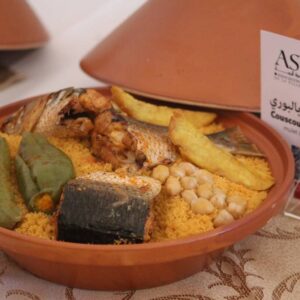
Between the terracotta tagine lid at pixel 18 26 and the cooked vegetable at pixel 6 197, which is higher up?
the terracotta tagine lid at pixel 18 26

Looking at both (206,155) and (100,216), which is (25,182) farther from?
(206,155)

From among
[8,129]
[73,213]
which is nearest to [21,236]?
[73,213]

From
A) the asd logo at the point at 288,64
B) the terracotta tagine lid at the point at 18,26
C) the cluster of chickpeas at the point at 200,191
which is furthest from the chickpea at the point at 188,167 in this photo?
the terracotta tagine lid at the point at 18,26

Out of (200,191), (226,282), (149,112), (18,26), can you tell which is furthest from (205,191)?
(18,26)

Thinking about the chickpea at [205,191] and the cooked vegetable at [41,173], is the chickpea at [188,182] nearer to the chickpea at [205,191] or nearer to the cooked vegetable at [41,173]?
the chickpea at [205,191]

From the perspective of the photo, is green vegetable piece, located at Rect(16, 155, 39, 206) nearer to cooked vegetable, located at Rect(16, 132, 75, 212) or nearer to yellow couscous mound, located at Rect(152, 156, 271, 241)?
cooked vegetable, located at Rect(16, 132, 75, 212)

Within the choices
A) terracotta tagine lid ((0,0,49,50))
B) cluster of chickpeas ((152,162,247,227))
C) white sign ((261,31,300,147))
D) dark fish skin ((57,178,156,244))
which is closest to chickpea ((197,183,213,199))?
cluster of chickpeas ((152,162,247,227))
